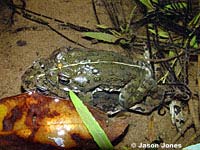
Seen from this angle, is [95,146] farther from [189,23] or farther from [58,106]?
[189,23]

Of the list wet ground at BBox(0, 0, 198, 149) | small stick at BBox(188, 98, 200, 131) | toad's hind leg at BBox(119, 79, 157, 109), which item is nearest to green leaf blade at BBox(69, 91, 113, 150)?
wet ground at BBox(0, 0, 198, 149)

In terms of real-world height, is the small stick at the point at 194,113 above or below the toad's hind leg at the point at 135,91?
below

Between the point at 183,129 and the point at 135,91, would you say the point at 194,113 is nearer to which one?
the point at 183,129

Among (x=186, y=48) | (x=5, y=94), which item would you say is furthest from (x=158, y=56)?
(x=5, y=94)

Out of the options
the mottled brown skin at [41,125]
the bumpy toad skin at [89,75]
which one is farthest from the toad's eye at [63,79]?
the mottled brown skin at [41,125]

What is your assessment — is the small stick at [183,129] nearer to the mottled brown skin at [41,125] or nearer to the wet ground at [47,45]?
the wet ground at [47,45]

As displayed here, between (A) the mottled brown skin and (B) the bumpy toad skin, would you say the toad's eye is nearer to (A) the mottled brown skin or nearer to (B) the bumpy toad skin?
(B) the bumpy toad skin
